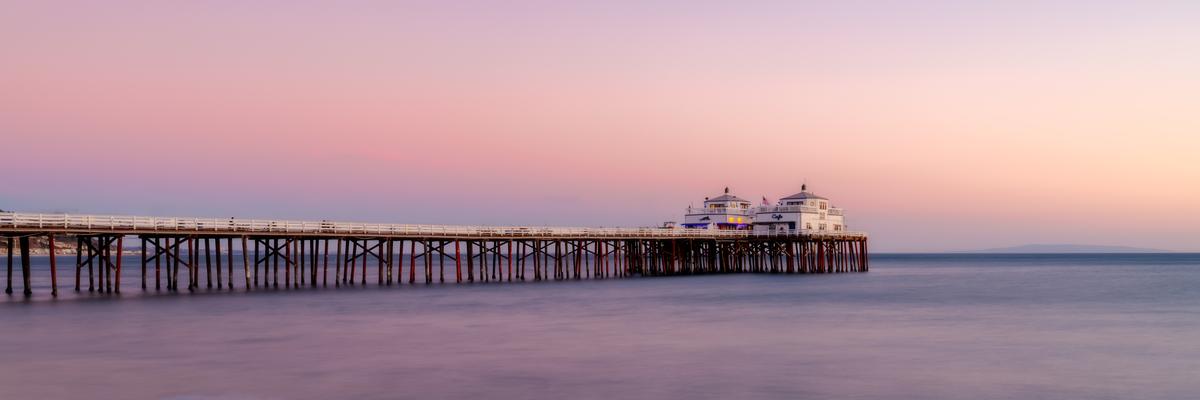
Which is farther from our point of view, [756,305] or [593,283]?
[593,283]

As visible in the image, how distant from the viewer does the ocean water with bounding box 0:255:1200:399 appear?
2033 centimetres

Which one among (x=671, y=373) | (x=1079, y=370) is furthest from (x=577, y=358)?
(x=1079, y=370)

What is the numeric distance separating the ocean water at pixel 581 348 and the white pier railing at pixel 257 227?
280 centimetres

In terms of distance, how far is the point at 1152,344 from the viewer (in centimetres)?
2798

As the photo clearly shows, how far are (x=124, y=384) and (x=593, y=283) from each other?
3996 centimetres

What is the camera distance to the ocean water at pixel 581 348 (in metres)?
20.3

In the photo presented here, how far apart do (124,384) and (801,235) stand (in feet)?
190

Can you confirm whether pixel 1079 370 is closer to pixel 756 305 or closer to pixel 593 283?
pixel 756 305

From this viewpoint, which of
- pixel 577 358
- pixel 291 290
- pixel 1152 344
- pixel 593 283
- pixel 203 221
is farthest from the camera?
pixel 593 283

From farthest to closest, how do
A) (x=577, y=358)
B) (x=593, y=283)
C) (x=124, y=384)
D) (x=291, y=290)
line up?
(x=593, y=283) → (x=291, y=290) → (x=577, y=358) → (x=124, y=384)

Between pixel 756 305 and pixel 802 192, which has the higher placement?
pixel 802 192

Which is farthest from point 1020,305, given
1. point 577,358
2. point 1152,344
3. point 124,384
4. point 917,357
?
point 124,384

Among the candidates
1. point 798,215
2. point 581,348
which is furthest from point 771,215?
point 581,348

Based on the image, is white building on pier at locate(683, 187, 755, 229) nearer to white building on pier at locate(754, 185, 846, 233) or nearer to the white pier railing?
white building on pier at locate(754, 185, 846, 233)
